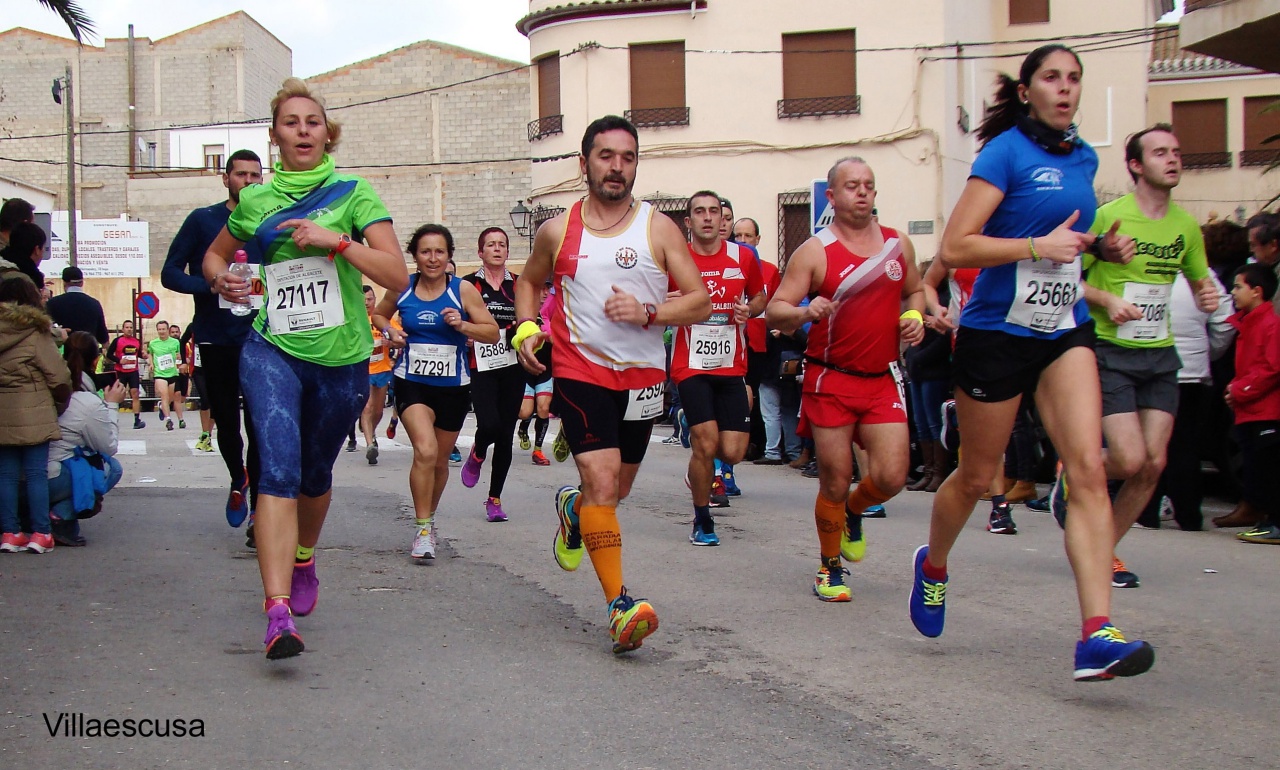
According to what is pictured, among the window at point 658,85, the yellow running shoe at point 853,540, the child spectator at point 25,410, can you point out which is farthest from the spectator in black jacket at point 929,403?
the window at point 658,85

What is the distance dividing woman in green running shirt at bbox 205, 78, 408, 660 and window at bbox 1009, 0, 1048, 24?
31877mm

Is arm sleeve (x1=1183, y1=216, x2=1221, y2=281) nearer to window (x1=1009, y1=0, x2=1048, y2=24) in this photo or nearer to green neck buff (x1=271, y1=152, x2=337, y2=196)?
green neck buff (x1=271, y1=152, x2=337, y2=196)

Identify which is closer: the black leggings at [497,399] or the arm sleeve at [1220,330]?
the black leggings at [497,399]

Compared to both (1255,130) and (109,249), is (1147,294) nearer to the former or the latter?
(1255,130)

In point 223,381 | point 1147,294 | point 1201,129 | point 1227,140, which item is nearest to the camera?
point 1147,294

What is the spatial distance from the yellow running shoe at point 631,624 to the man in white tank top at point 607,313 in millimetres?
369

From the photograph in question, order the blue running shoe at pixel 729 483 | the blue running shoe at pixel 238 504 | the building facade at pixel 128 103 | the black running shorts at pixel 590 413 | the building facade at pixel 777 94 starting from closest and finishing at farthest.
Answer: the black running shorts at pixel 590 413, the blue running shoe at pixel 238 504, the blue running shoe at pixel 729 483, the building facade at pixel 777 94, the building facade at pixel 128 103

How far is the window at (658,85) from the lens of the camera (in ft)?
104

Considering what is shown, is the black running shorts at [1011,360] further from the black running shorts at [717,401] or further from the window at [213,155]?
the window at [213,155]

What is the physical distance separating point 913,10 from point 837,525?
25.5m

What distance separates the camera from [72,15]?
945cm

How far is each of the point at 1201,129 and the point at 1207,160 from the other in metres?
1.20

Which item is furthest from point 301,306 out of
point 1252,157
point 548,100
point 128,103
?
point 128,103

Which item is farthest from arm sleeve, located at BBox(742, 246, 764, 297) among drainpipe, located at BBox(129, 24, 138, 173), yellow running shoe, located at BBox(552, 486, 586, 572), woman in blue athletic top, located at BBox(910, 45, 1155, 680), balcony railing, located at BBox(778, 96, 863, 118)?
drainpipe, located at BBox(129, 24, 138, 173)
